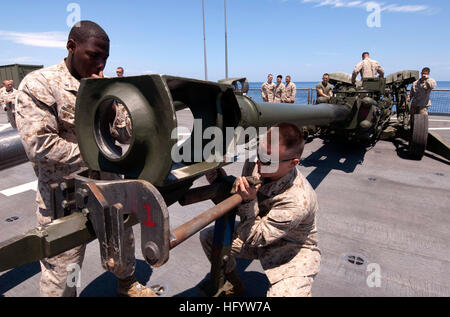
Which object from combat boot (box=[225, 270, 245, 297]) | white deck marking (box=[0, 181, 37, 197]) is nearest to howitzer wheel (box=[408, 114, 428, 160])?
combat boot (box=[225, 270, 245, 297])

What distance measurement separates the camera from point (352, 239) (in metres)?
3.35

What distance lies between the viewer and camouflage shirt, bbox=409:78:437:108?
9.65 m

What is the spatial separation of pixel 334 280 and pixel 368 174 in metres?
3.45

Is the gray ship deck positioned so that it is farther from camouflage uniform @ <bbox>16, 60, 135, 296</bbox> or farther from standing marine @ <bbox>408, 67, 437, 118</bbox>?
standing marine @ <bbox>408, 67, 437, 118</bbox>

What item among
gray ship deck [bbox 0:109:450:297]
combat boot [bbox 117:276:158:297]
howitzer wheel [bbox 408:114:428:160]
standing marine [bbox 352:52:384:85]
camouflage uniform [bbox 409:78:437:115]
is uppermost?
standing marine [bbox 352:52:384:85]

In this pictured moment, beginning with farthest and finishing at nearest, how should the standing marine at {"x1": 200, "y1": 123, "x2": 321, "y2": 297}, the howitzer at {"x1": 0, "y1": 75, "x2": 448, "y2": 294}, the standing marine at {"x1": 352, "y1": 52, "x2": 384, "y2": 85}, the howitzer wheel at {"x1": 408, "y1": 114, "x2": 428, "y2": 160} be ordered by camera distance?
the standing marine at {"x1": 352, "y1": 52, "x2": 384, "y2": 85}, the howitzer wheel at {"x1": 408, "y1": 114, "x2": 428, "y2": 160}, the standing marine at {"x1": 200, "y1": 123, "x2": 321, "y2": 297}, the howitzer at {"x1": 0, "y1": 75, "x2": 448, "y2": 294}

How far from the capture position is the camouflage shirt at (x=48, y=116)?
1649 mm

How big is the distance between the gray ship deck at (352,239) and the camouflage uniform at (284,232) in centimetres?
63

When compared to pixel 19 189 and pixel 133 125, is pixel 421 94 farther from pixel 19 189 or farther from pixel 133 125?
pixel 133 125

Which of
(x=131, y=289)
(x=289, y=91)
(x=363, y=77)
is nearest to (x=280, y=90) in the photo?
(x=289, y=91)

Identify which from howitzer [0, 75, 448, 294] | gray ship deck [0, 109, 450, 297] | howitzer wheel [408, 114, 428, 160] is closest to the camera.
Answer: howitzer [0, 75, 448, 294]

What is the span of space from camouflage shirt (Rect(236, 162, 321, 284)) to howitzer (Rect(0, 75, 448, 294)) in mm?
418

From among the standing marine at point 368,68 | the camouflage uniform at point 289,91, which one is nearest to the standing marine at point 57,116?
the standing marine at point 368,68
